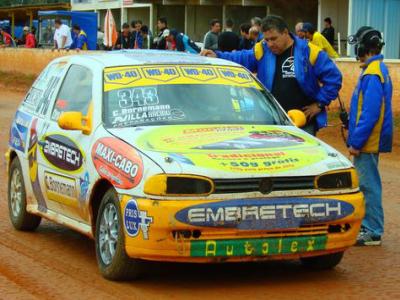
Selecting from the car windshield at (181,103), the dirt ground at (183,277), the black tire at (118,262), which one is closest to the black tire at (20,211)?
the dirt ground at (183,277)

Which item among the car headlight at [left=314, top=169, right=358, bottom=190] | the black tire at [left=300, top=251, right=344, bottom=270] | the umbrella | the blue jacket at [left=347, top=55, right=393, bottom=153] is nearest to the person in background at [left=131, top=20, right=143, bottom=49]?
the umbrella

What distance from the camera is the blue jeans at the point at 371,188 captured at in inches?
328

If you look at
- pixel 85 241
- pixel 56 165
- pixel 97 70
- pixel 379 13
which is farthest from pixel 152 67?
pixel 379 13

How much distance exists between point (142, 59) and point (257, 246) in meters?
2.28

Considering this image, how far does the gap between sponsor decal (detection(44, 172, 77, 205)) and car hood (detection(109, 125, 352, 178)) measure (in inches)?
24.1

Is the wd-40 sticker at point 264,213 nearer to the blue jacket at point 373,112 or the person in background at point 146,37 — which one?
the blue jacket at point 373,112

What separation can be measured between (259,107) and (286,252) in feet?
5.45

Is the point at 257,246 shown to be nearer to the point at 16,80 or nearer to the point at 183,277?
the point at 183,277

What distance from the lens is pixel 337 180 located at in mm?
6793

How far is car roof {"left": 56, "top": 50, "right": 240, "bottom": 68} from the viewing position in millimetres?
7977

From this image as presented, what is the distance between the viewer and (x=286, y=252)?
260 inches

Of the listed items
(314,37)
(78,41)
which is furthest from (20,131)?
(78,41)

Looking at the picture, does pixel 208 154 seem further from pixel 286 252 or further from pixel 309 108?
pixel 309 108

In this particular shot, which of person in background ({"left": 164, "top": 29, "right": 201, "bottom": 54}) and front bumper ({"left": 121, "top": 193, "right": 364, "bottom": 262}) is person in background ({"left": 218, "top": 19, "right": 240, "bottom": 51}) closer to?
person in background ({"left": 164, "top": 29, "right": 201, "bottom": 54})
